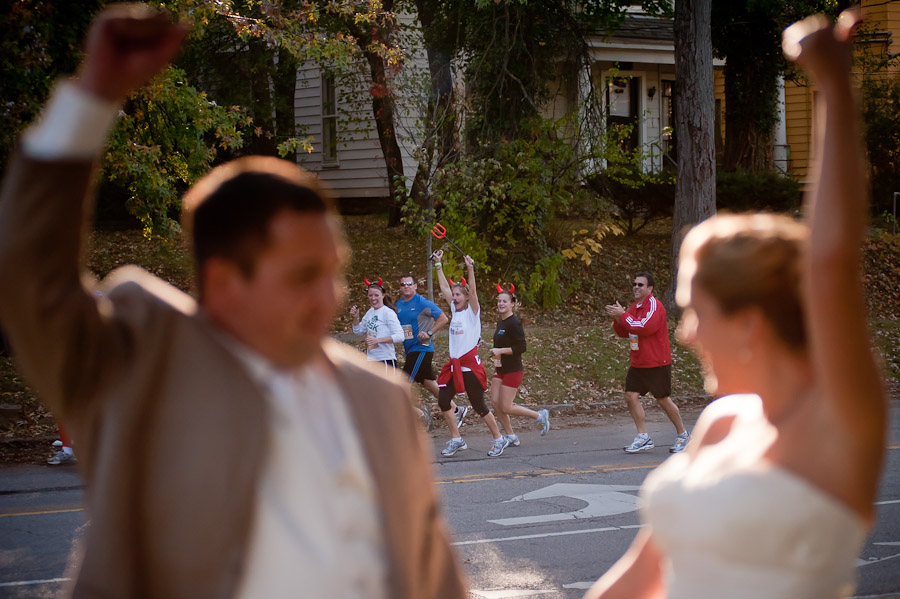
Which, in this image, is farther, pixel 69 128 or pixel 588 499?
pixel 588 499

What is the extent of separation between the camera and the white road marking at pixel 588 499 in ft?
28.1

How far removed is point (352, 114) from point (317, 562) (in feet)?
89.9

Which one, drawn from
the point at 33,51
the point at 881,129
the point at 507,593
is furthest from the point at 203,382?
the point at 881,129

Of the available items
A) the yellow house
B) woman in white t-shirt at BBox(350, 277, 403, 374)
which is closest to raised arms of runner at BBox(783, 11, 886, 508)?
woman in white t-shirt at BBox(350, 277, 403, 374)

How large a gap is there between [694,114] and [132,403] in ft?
61.1

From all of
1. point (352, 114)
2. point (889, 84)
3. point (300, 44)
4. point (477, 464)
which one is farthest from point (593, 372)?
point (889, 84)

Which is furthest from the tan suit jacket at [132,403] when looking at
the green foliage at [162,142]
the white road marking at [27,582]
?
the green foliage at [162,142]

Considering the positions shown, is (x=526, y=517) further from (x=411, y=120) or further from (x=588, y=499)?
(x=411, y=120)

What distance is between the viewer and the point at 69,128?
1672 mm

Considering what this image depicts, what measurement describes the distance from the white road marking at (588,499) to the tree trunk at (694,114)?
10488mm

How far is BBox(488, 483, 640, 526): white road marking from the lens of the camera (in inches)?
337

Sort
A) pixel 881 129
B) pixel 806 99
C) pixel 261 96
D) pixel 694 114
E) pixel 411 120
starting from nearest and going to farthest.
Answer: pixel 694 114
pixel 411 120
pixel 261 96
pixel 881 129
pixel 806 99

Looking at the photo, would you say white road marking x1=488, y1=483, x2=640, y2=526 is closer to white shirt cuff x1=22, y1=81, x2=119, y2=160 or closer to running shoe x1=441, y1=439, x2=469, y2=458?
running shoe x1=441, y1=439, x2=469, y2=458

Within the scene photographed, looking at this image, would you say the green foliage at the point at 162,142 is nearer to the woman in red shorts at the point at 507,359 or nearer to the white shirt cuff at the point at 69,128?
the woman in red shorts at the point at 507,359
